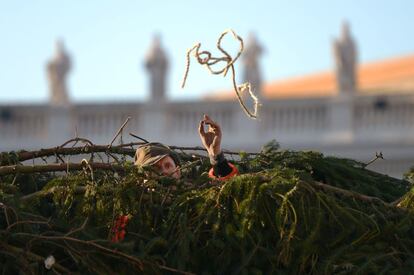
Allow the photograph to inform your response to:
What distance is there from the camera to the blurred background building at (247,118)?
1109 inches

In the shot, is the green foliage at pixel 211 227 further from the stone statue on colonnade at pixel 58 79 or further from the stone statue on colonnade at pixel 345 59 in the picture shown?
the stone statue on colonnade at pixel 58 79

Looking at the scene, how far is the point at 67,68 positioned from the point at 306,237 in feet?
79.4

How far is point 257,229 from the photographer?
6207 mm

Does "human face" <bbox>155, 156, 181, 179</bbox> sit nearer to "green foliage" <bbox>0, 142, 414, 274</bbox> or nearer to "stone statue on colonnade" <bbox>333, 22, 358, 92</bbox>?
"green foliage" <bbox>0, 142, 414, 274</bbox>

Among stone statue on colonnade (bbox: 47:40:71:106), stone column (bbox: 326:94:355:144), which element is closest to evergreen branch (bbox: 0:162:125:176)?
stone column (bbox: 326:94:355:144)

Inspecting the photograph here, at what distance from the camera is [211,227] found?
6262 mm

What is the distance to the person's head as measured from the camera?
22.0 feet

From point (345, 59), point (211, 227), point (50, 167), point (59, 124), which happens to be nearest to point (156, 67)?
point (59, 124)

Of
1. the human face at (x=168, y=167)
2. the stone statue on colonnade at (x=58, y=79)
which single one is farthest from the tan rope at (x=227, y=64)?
the stone statue on colonnade at (x=58, y=79)

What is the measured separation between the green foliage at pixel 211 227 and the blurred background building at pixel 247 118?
21.1 meters

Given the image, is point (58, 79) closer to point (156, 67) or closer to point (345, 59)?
point (156, 67)

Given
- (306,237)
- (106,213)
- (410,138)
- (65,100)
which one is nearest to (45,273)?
(106,213)

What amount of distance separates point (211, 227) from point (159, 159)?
63 centimetres

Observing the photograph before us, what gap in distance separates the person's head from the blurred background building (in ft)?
67.1
